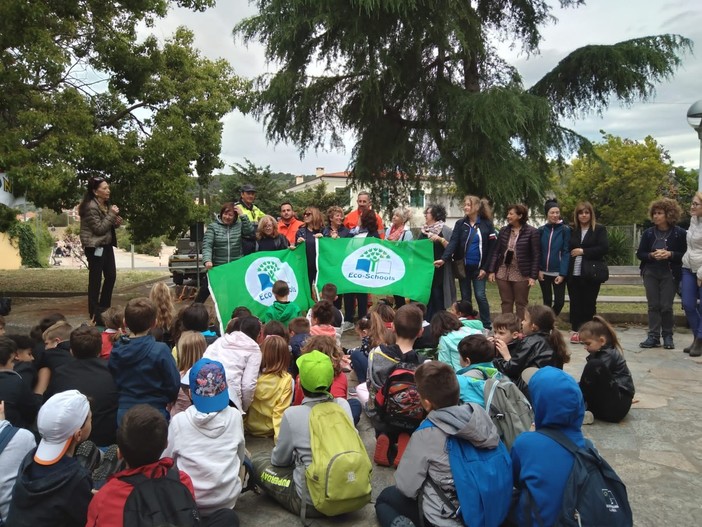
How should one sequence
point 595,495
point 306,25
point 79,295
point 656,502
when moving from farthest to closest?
1. point 306,25
2. point 79,295
3. point 656,502
4. point 595,495

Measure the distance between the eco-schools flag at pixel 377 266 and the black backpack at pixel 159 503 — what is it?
5.33m

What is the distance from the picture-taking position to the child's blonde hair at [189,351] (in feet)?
14.5

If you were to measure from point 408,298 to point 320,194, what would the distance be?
42.2 meters

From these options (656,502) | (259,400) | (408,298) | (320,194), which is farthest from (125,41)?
(320,194)

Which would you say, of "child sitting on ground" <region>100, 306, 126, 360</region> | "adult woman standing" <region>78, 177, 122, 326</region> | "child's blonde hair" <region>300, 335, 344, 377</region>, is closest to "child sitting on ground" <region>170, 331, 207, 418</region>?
"child sitting on ground" <region>100, 306, 126, 360</region>

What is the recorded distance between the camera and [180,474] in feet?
9.45

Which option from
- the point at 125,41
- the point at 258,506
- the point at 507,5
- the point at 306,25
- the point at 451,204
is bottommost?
the point at 258,506

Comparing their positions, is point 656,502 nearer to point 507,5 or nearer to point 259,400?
point 259,400

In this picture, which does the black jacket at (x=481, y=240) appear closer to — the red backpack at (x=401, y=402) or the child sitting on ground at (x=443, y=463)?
the red backpack at (x=401, y=402)

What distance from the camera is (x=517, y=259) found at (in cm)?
754

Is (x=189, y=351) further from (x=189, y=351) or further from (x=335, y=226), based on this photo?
(x=335, y=226)

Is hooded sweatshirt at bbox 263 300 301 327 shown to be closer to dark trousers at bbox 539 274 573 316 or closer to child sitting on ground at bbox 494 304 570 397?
child sitting on ground at bbox 494 304 570 397

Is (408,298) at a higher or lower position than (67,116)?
lower

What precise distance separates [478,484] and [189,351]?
2509 millimetres
